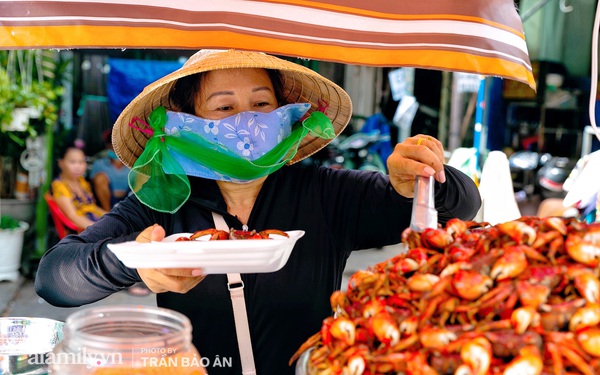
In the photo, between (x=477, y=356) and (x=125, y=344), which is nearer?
(x=477, y=356)

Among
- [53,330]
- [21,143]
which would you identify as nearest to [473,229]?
[53,330]

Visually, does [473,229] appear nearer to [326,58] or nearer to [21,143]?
[326,58]

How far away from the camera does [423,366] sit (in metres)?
0.93

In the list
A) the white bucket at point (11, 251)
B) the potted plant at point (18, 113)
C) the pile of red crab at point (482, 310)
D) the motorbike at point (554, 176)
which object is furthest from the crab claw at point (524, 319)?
the white bucket at point (11, 251)

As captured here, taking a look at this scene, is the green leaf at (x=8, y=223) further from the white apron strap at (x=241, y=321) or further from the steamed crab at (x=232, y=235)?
the steamed crab at (x=232, y=235)

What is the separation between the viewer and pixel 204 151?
179cm

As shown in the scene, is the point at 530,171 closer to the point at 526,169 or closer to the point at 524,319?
the point at 526,169

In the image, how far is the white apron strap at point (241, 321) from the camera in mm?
1736

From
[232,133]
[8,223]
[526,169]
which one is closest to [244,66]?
[232,133]

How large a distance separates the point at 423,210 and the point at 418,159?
0.26 metres

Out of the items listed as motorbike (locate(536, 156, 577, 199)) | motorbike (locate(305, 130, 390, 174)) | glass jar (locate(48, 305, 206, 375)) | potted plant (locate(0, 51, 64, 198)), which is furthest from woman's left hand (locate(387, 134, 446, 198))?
motorbike (locate(305, 130, 390, 174))

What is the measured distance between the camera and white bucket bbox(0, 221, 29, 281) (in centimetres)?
618

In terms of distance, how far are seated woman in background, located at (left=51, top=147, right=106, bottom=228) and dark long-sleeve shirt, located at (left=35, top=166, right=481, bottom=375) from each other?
176 inches

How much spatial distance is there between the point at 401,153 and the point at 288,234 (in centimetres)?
39
